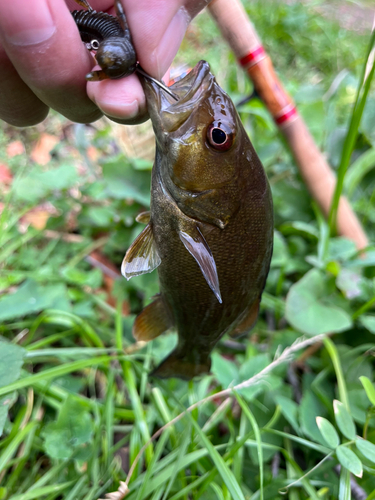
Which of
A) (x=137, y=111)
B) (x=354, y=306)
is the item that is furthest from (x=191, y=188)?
(x=354, y=306)

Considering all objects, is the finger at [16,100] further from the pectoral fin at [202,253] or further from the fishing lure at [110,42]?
the pectoral fin at [202,253]

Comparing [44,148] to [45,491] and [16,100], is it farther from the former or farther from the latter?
[45,491]

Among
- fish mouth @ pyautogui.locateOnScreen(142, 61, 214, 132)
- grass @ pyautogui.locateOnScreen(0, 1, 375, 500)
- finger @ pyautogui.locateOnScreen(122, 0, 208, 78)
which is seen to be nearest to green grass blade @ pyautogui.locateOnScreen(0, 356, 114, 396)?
grass @ pyautogui.locateOnScreen(0, 1, 375, 500)

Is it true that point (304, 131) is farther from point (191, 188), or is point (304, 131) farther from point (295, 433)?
point (295, 433)

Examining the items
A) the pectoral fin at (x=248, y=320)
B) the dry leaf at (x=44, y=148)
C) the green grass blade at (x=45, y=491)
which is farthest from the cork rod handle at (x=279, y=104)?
the green grass blade at (x=45, y=491)

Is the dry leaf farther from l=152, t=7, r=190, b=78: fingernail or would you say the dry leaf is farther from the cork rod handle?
l=152, t=7, r=190, b=78: fingernail

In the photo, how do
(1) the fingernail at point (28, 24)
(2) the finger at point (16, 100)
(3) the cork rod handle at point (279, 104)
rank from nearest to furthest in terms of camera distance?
(1) the fingernail at point (28, 24) → (2) the finger at point (16, 100) → (3) the cork rod handle at point (279, 104)
